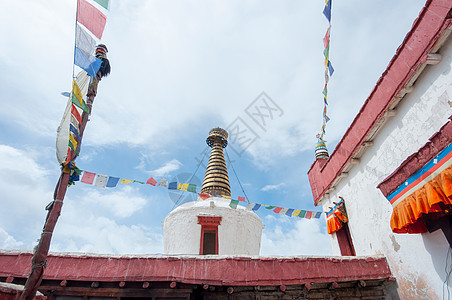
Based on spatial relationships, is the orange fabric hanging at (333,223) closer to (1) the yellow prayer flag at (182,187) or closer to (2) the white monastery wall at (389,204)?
(2) the white monastery wall at (389,204)

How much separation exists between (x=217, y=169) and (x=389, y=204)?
9.81 metres

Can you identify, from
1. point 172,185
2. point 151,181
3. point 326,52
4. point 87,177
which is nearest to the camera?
point 87,177

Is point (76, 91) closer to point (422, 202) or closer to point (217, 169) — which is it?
point (422, 202)

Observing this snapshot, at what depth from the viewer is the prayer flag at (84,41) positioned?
4.38 m

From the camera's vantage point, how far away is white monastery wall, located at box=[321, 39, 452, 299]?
4871mm

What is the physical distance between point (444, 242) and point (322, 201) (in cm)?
469

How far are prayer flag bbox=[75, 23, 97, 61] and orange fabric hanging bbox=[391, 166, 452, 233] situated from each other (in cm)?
617

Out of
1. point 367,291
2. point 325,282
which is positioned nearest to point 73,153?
point 325,282

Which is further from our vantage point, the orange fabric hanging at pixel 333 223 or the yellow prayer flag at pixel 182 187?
the orange fabric hanging at pixel 333 223

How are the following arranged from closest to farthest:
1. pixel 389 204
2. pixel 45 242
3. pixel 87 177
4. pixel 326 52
→ 1. pixel 45 242
2. pixel 389 204
3. pixel 87 177
4. pixel 326 52

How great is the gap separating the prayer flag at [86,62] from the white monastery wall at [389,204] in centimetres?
627

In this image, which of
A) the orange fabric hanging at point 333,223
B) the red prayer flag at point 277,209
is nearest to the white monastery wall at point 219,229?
the red prayer flag at point 277,209

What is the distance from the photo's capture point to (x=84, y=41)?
4.53 metres

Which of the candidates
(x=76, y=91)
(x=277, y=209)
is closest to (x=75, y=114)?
(x=76, y=91)
